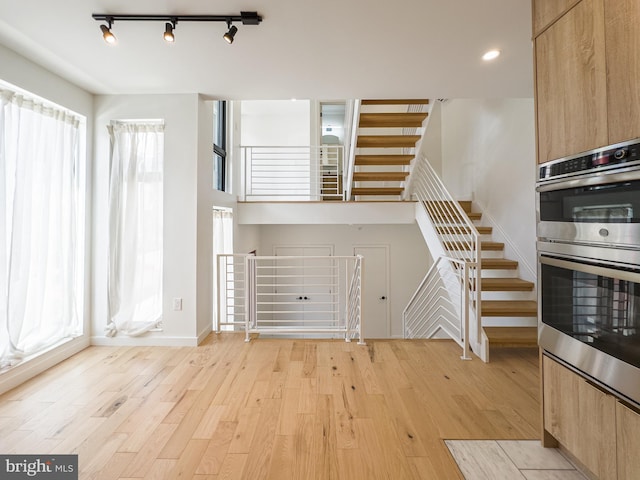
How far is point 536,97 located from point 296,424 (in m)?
2.23

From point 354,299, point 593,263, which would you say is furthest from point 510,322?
point 593,263

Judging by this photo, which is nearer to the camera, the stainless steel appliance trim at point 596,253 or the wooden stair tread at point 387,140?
the stainless steel appliance trim at point 596,253

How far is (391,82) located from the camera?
2857mm

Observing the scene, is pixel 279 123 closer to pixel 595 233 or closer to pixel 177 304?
pixel 177 304

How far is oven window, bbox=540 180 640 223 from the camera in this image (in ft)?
3.77

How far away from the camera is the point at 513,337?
2.92 meters

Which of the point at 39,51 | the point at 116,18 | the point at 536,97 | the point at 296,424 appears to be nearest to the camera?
the point at 536,97

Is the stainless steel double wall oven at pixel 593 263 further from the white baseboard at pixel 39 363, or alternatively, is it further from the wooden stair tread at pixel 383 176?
the white baseboard at pixel 39 363

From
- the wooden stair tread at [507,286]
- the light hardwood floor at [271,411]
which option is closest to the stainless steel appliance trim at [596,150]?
the light hardwood floor at [271,411]

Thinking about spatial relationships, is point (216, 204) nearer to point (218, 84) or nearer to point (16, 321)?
point (218, 84)

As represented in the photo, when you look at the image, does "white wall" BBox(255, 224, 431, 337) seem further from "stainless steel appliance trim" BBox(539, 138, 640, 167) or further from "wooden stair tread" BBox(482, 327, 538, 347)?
"stainless steel appliance trim" BBox(539, 138, 640, 167)

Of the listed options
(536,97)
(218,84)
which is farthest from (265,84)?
(536,97)

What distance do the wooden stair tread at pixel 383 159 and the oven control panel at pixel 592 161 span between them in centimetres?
289

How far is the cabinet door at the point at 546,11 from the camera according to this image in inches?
56.7
